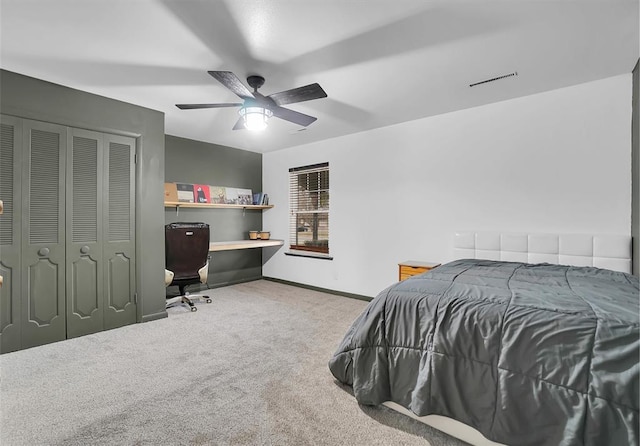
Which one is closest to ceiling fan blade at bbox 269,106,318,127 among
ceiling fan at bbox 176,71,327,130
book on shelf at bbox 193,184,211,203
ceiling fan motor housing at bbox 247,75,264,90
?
ceiling fan at bbox 176,71,327,130

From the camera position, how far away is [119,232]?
333 cm

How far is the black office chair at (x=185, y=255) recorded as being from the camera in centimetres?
380

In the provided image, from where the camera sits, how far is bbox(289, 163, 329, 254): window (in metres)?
5.10

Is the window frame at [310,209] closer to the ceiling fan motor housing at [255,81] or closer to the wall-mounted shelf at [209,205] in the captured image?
the wall-mounted shelf at [209,205]

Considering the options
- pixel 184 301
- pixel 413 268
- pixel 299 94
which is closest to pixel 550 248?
pixel 413 268

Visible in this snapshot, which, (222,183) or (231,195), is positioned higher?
(222,183)

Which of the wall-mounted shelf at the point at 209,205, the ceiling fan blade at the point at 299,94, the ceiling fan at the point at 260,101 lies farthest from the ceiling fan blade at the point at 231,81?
the wall-mounted shelf at the point at 209,205

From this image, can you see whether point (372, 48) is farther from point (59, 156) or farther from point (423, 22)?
point (59, 156)

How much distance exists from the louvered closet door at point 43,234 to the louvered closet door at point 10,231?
0.04m

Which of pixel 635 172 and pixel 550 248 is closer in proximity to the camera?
pixel 635 172

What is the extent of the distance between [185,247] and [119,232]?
2.51 ft

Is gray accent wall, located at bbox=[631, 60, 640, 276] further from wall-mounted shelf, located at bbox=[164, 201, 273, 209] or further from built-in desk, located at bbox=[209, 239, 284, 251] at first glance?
wall-mounted shelf, located at bbox=[164, 201, 273, 209]

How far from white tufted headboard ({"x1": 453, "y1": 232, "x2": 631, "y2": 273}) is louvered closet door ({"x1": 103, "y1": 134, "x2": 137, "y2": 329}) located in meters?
3.77

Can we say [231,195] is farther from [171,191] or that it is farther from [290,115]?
[290,115]
